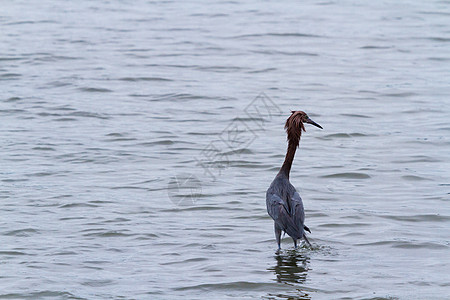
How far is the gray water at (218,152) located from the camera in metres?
8.48

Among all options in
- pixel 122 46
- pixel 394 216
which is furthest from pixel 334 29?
pixel 394 216

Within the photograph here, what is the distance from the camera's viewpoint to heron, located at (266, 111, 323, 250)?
890cm

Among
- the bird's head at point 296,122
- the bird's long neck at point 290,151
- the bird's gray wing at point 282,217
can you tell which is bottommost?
the bird's gray wing at point 282,217

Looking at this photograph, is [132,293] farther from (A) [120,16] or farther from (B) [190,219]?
(A) [120,16]

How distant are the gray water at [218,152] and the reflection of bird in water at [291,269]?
32 mm

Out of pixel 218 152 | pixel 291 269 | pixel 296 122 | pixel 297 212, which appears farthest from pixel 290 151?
pixel 218 152

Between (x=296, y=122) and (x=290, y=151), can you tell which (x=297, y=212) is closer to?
(x=290, y=151)

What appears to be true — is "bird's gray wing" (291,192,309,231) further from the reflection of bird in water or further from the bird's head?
the bird's head

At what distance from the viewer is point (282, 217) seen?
29.5ft

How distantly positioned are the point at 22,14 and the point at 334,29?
32.2 ft

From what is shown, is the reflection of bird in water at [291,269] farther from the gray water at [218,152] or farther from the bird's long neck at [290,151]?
the bird's long neck at [290,151]

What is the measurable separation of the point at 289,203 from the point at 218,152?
478 centimetres

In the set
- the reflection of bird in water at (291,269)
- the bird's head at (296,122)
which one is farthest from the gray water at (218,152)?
the bird's head at (296,122)

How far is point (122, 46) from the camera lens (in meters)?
21.8
